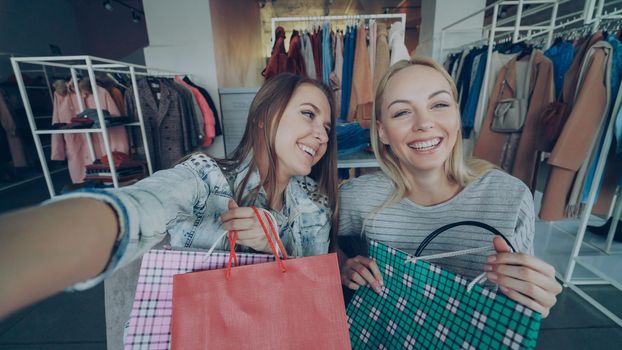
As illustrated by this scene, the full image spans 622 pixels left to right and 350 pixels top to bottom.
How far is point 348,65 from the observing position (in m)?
3.52

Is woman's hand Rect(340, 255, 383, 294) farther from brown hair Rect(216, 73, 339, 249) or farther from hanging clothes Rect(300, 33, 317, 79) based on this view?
hanging clothes Rect(300, 33, 317, 79)

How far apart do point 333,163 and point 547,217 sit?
6.46 feet

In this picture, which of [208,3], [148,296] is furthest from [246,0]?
[148,296]

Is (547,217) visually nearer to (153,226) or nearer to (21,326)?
(153,226)

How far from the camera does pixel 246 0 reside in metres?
7.09

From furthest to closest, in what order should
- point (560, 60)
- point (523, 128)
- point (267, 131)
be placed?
point (523, 128), point (560, 60), point (267, 131)

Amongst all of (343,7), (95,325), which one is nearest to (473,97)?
(95,325)

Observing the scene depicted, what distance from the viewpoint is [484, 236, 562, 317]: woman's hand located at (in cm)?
60

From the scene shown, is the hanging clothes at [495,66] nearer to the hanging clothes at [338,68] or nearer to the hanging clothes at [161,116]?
the hanging clothes at [338,68]

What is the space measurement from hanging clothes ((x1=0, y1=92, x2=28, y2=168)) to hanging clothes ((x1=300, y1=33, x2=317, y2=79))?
4.94 m

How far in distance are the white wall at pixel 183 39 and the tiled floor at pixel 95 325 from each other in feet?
10.1

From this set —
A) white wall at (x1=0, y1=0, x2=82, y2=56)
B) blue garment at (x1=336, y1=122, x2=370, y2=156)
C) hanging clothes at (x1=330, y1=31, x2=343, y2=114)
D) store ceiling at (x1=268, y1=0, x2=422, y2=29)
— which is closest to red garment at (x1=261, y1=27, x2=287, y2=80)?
hanging clothes at (x1=330, y1=31, x2=343, y2=114)

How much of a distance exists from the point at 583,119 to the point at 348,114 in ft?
7.15

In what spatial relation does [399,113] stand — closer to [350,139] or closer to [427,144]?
[427,144]
